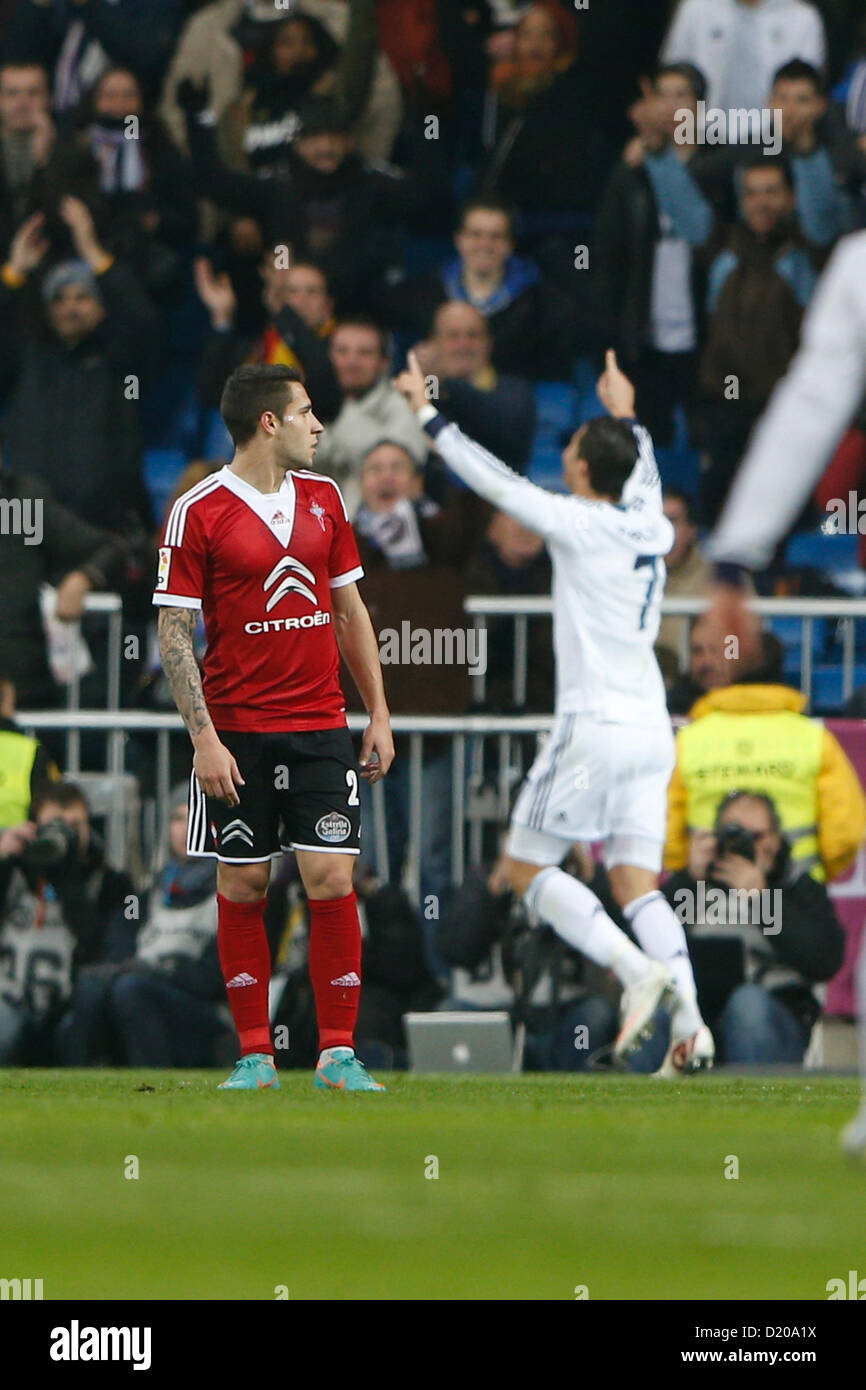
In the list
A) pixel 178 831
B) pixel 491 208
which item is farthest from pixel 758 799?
Answer: pixel 491 208

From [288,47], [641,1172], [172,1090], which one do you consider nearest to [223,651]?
[172,1090]

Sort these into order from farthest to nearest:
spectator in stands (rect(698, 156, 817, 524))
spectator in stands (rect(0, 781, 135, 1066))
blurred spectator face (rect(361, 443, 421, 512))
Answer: spectator in stands (rect(698, 156, 817, 524)), blurred spectator face (rect(361, 443, 421, 512)), spectator in stands (rect(0, 781, 135, 1066))

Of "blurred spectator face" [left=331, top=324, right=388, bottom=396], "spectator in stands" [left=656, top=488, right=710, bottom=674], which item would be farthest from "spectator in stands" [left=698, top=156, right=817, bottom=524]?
"blurred spectator face" [left=331, top=324, right=388, bottom=396]

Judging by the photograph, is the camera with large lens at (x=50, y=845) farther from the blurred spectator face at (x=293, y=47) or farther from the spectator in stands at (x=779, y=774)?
the blurred spectator face at (x=293, y=47)

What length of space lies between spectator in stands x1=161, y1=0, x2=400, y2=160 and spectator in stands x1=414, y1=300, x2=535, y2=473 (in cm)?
202

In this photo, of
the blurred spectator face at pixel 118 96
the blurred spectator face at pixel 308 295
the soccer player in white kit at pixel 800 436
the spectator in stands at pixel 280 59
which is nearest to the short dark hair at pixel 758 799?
the blurred spectator face at pixel 308 295

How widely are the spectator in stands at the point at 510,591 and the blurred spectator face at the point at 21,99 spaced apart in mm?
3991

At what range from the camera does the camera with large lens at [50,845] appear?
35.5 feet

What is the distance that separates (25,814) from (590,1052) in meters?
2.44

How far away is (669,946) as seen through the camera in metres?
9.12

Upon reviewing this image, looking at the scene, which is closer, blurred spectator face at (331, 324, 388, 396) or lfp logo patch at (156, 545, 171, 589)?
lfp logo patch at (156, 545, 171, 589)

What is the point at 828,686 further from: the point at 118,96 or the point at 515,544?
the point at 118,96

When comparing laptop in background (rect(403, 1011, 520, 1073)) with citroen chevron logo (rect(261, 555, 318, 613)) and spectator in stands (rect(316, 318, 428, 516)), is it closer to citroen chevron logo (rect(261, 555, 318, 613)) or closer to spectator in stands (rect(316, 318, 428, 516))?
citroen chevron logo (rect(261, 555, 318, 613))

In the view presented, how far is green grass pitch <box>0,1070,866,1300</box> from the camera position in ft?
14.3
